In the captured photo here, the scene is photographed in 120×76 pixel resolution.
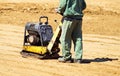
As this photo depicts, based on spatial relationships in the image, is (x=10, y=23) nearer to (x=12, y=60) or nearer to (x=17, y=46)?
(x=17, y=46)

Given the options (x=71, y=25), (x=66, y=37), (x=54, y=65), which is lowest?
(x=54, y=65)

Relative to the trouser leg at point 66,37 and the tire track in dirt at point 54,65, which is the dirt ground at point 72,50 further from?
the trouser leg at point 66,37

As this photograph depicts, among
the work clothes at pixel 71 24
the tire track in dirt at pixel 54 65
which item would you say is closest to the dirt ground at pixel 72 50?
the tire track in dirt at pixel 54 65

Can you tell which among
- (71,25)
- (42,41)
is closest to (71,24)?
(71,25)

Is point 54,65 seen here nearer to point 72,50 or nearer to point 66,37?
point 66,37

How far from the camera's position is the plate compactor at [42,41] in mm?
11250

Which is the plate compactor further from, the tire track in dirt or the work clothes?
the work clothes

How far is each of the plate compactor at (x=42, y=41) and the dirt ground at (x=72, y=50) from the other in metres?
0.20

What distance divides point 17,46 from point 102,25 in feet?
21.9

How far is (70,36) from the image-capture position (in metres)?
11.0

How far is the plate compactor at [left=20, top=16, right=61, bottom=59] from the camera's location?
36.9ft

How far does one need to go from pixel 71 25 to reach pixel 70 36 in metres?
0.30

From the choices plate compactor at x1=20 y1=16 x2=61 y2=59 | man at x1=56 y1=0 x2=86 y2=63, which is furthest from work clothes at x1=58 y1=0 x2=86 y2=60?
plate compactor at x1=20 y1=16 x2=61 y2=59

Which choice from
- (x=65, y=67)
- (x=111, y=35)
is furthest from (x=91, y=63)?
(x=111, y=35)
